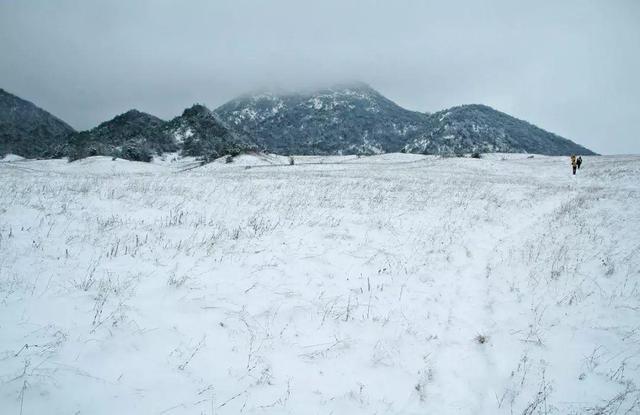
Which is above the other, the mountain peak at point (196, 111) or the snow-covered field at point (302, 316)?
the mountain peak at point (196, 111)

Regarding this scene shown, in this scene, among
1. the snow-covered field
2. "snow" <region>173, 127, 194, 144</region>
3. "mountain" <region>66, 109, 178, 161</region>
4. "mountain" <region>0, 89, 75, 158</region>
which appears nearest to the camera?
the snow-covered field

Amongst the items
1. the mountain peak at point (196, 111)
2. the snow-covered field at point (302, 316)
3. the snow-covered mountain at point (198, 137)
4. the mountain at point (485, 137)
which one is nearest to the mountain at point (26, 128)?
the snow-covered mountain at point (198, 137)

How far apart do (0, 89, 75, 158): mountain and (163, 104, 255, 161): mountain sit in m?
37.4

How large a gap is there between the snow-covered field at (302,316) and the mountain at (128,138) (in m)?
57.2

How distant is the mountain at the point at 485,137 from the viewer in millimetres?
162875

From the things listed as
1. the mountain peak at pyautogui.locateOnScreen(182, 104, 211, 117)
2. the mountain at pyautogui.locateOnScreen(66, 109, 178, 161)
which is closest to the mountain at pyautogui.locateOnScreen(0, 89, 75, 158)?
the mountain at pyautogui.locateOnScreen(66, 109, 178, 161)

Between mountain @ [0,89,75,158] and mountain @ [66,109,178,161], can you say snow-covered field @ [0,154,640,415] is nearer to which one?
mountain @ [66,109,178,161]

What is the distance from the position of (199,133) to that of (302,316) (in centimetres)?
8148

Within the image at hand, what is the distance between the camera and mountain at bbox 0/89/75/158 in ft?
351

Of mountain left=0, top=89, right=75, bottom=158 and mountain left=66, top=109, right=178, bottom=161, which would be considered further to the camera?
mountain left=0, top=89, right=75, bottom=158

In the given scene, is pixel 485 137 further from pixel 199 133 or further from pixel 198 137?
pixel 198 137

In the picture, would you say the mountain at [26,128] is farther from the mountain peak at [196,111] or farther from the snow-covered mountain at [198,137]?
the mountain peak at [196,111]

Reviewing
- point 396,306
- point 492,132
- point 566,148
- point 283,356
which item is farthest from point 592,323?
point 566,148

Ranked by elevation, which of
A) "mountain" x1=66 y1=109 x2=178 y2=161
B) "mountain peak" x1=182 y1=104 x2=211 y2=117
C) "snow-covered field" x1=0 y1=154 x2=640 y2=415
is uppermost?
"mountain peak" x1=182 y1=104 x2=211 y2=117
